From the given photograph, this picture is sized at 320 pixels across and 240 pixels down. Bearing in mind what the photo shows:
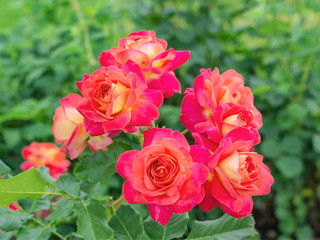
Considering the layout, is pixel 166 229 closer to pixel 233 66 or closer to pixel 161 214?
pixel 161 214

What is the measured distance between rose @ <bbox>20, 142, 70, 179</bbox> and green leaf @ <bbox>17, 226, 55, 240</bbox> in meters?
0.38

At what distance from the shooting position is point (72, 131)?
86 centimetres

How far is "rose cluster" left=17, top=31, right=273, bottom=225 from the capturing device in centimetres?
71

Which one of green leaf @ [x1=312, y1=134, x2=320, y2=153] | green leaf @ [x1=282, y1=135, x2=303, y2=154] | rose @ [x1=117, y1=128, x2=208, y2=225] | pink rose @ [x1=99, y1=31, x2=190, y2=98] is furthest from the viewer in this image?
green leaf @ [x1=282, y1=135, x2=303, y2=154]

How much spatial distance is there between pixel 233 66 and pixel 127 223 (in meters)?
1.84

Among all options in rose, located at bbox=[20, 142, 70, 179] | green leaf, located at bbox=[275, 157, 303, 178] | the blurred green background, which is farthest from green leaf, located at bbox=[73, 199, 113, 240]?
green leaf, located at bbox=[275, 157, 303, 178]

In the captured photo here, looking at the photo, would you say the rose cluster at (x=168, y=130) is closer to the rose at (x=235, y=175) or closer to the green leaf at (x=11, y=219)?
the rose at (x=235, y=175)

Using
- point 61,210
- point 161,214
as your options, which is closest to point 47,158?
point 61,210

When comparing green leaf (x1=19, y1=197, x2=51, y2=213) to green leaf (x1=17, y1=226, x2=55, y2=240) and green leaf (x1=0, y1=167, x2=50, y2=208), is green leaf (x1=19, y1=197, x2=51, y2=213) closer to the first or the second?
green leaf (x1=17, y1=226, x2=55, y2=240)

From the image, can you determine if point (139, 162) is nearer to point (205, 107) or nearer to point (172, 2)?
point (205, 107)

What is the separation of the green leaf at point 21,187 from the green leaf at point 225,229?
1.01 feet

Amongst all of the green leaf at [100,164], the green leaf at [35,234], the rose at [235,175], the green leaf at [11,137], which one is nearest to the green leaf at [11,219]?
the green leaf at [35,234]

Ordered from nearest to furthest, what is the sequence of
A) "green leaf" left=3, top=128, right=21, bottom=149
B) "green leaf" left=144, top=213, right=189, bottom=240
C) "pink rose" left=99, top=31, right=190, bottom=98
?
1. "pink rose" left=99, top=31, right=190, bottom=98
2. "green leaf" left=144, top=213, right=189, bottom=240
3. "green leaf" left=3, top=128, right=21, bottom=149

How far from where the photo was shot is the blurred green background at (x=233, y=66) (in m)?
2.33
